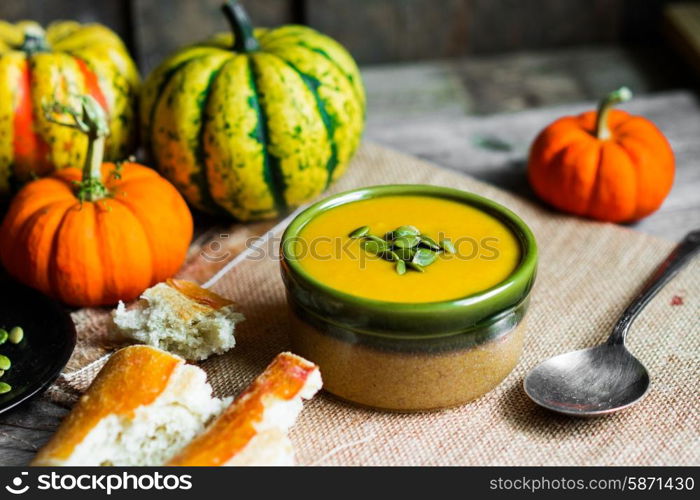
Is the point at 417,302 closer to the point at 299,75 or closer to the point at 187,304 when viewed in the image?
the point at 187,304

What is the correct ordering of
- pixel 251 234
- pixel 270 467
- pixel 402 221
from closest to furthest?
pixel 270 467 → pixel 402 221 → pixel 251 234

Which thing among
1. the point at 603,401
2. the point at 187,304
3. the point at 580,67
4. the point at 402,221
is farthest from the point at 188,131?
the point at 580,67

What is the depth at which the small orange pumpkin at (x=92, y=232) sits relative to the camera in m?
1.88

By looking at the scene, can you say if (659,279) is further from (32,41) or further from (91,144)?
(32,41)

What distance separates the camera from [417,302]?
1525 millimetres

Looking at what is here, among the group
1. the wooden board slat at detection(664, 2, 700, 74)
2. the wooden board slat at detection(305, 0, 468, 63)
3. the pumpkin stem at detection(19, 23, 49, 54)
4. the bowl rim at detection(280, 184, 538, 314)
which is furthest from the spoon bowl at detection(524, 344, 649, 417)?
the wooden board slat at detection(305, 0, 468, 63)

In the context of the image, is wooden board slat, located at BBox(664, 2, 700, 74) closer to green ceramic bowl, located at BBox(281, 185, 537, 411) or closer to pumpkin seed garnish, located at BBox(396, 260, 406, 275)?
green ceramic bowl, located at BBox(281, 185, 537, 411)

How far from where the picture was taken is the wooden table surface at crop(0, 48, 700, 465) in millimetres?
2629

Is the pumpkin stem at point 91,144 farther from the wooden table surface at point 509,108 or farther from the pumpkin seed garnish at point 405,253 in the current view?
the wooden table surface at point 509,108

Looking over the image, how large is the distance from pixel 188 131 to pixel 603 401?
1198mm

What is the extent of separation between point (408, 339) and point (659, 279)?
32.2 inches

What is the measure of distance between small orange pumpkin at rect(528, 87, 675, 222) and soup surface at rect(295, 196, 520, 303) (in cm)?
58

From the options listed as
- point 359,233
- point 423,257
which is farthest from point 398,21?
point 423,257

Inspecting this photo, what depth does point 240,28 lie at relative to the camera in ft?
7.23
